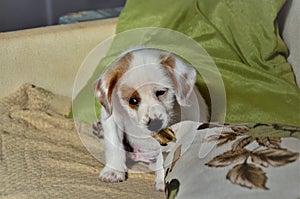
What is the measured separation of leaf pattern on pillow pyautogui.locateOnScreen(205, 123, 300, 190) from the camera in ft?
2.57

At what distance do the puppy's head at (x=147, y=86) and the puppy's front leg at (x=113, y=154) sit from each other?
2.9 inches

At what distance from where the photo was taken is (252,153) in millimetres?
828

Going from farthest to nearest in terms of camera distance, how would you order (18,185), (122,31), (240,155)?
(122,31)
(18,185)
(240,155)

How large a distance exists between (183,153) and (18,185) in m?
0.36

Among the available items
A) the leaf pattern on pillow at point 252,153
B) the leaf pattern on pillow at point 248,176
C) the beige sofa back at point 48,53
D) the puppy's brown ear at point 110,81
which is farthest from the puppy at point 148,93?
the beige sofa back at point 48,53

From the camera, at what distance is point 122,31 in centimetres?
144

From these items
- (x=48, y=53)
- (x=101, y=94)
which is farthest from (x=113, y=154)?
(x=48, y=53)

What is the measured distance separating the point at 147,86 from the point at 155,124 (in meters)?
0.07

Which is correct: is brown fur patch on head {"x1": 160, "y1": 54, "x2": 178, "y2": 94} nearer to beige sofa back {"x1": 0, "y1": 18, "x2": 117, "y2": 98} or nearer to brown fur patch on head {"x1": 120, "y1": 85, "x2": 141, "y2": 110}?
brown fur patch on head {"x1": 120, "y1": 85, "x2": 141, "y2": 110}

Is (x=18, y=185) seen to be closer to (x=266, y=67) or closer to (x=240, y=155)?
(x=240, y=155)

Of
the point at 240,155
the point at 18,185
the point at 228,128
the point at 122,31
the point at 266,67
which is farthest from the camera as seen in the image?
the point at 122,31

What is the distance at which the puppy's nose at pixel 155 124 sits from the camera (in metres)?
0.97

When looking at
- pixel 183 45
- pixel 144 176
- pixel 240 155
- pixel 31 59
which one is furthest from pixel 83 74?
pixel 240 155

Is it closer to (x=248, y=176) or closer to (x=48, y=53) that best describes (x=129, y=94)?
(x=248, y=176)
